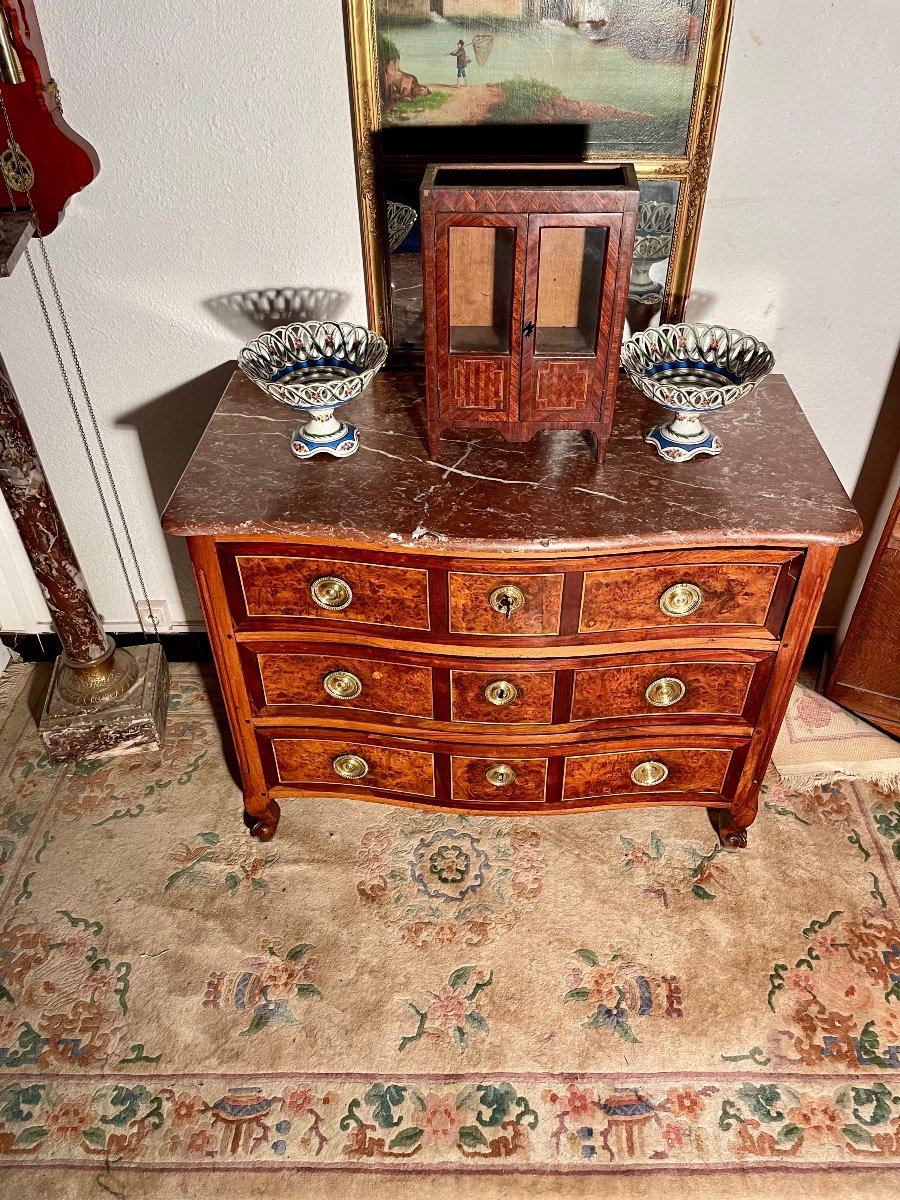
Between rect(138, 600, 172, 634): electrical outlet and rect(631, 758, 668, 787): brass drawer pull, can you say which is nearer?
rect(631, 758, 668, 787): brass drawer pull

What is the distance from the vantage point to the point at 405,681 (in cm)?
201

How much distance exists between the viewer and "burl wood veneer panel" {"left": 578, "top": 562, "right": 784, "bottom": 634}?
5.94ft

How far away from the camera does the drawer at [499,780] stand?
7.02 ft

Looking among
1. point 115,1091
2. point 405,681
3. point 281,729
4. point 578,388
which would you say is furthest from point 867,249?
point 115,1091

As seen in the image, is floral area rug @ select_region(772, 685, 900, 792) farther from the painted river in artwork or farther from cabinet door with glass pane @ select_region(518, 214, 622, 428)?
the painted river in artwork

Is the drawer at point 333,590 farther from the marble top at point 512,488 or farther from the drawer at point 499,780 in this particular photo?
the drawer at point 499,780

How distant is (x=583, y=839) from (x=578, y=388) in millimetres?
1177

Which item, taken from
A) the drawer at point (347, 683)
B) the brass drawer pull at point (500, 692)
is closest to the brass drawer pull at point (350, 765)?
the drawer at point (347, 683)

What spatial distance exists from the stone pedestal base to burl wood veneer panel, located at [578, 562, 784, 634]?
1351 mm

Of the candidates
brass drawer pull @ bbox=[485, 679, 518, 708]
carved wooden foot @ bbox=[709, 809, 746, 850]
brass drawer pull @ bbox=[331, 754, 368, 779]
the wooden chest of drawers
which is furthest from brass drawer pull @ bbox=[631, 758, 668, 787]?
brass drawer pull @ bbox=[331, 754, 368, 779]

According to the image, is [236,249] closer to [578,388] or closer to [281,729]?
[578,388]

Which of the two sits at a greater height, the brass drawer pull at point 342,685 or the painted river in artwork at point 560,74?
the painted river in artwork at point 560,74

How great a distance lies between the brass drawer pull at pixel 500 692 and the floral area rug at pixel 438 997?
56 centimetres

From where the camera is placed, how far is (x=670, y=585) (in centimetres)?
183
